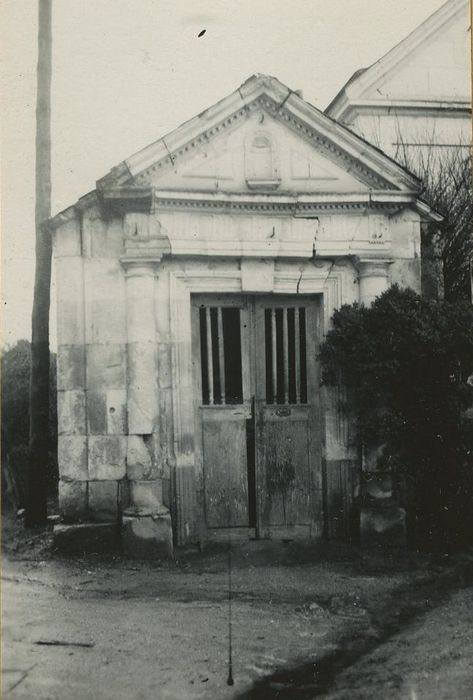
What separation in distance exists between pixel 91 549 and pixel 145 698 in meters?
2.89

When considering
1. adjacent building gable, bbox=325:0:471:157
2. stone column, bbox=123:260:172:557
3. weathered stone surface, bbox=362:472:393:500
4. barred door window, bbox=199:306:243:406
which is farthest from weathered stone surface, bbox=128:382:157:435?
adjacent building gable, bbox=325:0:471:157

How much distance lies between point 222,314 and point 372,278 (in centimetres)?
177

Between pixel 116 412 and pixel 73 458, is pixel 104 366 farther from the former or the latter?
pixel 73 458

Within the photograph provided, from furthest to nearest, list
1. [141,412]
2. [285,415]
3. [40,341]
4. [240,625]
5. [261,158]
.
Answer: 1. [40,341]
2. [285,415]
3. [261,158]
4. [141,412]
5. [240,625]

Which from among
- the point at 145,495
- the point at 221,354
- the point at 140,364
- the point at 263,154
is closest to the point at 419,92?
the point at 263,154

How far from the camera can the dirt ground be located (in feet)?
14.5

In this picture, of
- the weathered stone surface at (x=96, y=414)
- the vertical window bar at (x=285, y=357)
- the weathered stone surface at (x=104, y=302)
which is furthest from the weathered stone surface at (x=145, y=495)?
the vertical window bar at (x=285, y=357)

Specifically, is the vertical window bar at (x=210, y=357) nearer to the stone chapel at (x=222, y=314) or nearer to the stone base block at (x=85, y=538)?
the stone chapel at (x=222, y=314)

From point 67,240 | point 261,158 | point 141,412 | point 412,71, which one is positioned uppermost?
point 412,71

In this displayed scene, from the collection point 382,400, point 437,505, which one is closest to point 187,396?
point 382,400

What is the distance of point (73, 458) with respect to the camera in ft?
23.3

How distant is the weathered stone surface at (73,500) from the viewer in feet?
23.1

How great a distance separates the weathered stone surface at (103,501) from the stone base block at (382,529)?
108 inches

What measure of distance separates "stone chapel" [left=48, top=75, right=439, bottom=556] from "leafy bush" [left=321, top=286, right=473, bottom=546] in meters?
0.41
